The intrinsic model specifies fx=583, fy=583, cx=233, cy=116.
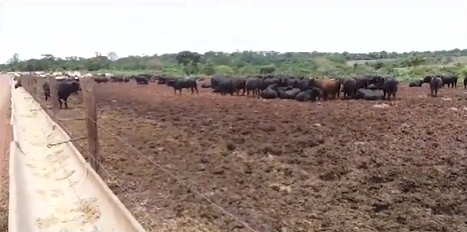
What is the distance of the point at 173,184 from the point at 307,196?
6.41 ft

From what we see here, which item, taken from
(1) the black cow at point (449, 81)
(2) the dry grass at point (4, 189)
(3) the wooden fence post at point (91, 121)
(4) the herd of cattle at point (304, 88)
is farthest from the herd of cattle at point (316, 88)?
(3) the wooden fence post at point (91, 121)

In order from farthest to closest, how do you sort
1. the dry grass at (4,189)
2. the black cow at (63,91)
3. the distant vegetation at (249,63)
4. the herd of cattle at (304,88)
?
the distant vegetation at (249,63) → the herd of cattle at (304,88) → the black cow at (63,91) → the dry grass at (4,189)

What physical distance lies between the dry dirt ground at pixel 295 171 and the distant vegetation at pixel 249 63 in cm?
4134

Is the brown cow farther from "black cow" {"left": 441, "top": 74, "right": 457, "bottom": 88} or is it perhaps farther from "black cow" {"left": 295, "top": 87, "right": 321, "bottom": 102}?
"black cow" {"left": 441, "top": 74, "right": 457, "bottom": 88}

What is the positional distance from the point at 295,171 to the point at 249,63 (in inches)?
3625

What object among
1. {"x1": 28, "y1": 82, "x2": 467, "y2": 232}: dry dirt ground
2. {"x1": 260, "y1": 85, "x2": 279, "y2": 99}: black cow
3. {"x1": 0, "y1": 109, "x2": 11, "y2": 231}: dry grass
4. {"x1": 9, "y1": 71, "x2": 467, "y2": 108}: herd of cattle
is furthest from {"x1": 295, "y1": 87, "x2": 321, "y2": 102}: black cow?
{"x1": 0, "y1": 109, "x2": 11, "y2": 231}: dry grass

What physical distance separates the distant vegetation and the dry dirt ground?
4134 cm

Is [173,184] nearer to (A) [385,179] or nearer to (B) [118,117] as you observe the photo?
(A) [385,179]

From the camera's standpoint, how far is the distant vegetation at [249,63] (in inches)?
2763

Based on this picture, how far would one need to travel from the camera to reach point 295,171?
30.3 ft

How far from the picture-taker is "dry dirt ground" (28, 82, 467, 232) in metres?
7.01

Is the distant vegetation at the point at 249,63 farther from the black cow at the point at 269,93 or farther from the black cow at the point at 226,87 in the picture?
the black cow at the point at 269,93

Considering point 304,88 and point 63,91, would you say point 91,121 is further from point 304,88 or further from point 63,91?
point 304,88

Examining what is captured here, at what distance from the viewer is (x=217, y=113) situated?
A: 17344 mm
